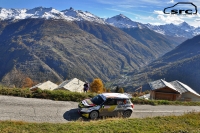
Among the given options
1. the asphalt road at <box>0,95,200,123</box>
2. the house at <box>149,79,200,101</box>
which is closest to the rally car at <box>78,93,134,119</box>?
the asphalt road at <box>0,95,200,123</box>

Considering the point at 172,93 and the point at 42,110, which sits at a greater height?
the point at 172,93

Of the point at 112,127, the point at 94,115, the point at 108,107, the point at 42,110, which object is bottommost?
the point at 112,127

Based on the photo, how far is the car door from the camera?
1783 cm

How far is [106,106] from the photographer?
18.0 meters

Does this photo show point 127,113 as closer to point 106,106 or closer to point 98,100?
point 106,106

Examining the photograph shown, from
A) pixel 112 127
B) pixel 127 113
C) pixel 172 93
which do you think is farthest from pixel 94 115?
pixel 172 93

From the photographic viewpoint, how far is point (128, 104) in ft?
62.2

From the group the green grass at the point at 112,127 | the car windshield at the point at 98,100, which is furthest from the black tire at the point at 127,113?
the green grass at the point at 112,127

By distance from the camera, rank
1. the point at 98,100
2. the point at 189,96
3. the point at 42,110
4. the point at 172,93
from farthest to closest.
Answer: the point at 189,96
the point at 172,93
the point at 98,100
the point at 42,110

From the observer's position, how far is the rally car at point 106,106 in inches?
682

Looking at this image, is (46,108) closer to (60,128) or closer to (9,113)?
(9,113)

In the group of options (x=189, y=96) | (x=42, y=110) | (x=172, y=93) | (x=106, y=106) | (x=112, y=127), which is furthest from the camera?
(x=189, y=96)

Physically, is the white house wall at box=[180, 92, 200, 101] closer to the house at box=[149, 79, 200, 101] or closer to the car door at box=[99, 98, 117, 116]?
the house at box=[149, 79, 200, 101]

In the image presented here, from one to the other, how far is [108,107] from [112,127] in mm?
4057
